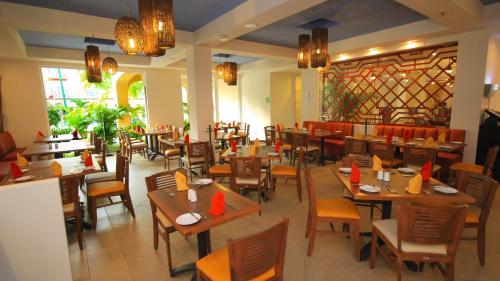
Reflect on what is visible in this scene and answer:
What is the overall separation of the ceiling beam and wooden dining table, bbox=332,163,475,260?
2422mm

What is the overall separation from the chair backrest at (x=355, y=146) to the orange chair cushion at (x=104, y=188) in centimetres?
434

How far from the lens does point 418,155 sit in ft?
14.4

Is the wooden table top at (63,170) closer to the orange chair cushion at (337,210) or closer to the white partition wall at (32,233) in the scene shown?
the white partition wall at (32,233)

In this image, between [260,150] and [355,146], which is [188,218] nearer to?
[260,150]

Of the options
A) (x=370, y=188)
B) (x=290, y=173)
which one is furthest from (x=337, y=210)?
(x=290, y=173)

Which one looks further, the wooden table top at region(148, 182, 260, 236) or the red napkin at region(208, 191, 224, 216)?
the red napkin at region(208, 191, 224, 216)

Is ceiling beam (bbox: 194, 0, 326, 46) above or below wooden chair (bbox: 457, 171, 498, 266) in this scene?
above

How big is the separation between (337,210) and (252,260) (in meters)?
1.49

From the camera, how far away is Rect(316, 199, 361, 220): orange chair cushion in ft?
8.58

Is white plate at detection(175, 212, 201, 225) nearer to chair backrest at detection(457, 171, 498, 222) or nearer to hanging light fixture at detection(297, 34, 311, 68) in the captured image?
chair backrest at detection(457, 171, 498, 222)

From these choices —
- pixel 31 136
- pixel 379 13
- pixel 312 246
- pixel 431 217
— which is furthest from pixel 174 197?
pixel 31 136

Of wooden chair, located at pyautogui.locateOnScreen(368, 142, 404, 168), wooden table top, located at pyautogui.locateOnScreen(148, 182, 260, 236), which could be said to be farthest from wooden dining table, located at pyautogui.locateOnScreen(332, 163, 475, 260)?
wooden chair, located at pyautogui.locateOnScreen(368, 142, 404, 168)

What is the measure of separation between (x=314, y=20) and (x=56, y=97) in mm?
10132

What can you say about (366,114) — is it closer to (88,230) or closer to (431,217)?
(431,217)
